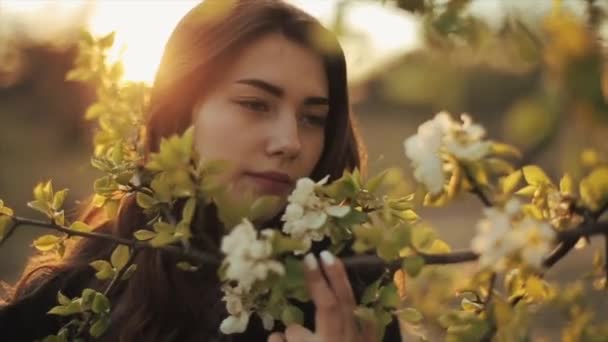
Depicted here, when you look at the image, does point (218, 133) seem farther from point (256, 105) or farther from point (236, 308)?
point (236, 308)

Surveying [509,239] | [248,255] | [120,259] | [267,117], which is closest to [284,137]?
[267,117]

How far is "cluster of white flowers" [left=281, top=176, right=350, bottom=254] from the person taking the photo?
39.0 inches

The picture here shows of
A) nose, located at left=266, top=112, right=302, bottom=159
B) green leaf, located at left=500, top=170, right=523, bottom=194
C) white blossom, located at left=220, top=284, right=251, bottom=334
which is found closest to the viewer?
green leaf, located at left=500, top=170, right=523, bottom=194

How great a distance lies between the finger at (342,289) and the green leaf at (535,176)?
24 centimetres

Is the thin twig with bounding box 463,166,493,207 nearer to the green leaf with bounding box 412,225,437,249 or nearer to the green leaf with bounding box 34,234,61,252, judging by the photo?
the green leaf with bounding box 412,225,437,249

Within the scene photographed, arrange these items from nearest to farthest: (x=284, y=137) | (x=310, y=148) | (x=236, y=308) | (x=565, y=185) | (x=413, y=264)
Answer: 1. (x=413, y=264)
2. (x=565, y=185)
3. (x=236, y=308)
4. (x=284, y=137)
5. (x=310, y=148)

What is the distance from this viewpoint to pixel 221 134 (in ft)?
5.08

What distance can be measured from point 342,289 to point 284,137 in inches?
22.1

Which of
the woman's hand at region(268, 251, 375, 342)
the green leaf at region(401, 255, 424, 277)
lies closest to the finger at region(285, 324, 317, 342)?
the woman's hand at region(268, 251, 375, 342)

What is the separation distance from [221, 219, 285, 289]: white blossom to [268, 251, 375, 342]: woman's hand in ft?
0.19

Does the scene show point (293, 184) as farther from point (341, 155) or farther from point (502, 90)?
point (502, 90)

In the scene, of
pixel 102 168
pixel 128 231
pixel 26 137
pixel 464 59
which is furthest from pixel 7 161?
pixel 464 59

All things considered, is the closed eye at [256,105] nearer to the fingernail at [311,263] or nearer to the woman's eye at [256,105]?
the woman's eye at [256,105]

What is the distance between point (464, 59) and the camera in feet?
2.36
